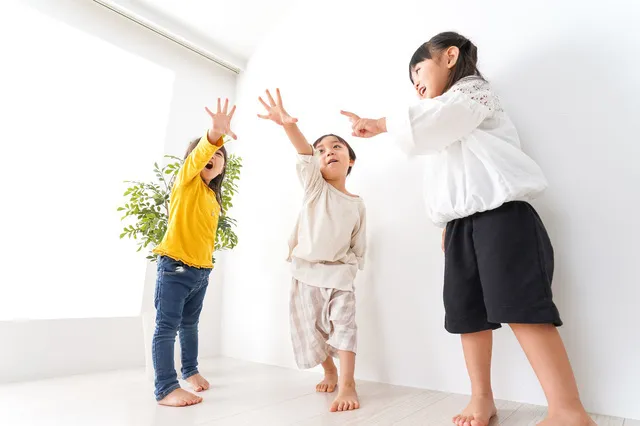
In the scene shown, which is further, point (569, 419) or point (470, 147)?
point (470, 147)

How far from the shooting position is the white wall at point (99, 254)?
4.59 feet

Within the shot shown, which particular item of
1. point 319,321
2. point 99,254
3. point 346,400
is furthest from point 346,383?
point 99,254

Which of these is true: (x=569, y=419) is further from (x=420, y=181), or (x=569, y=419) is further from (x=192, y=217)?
(x=192, y=217)

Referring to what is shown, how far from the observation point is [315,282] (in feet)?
4.18

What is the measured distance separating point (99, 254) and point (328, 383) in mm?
1096

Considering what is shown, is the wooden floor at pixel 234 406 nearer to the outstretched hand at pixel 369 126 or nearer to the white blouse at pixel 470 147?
the white blouse at pixel 470 147

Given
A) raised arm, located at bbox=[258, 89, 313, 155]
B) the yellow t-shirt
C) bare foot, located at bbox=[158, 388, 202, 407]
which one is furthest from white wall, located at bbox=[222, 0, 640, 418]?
bare foot, located at bbox=[158, 388, 202, 407]

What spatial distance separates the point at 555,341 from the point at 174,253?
3.34 ft

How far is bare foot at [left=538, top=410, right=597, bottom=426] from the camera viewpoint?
29.9 inches

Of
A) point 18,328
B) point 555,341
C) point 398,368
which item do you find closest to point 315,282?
point 398,368

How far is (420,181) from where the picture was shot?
1.33 metres

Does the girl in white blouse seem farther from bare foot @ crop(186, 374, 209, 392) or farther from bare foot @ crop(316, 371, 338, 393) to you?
bare foot @ crop(186, 374, 209, 392)

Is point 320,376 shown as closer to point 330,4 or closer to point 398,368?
point 398,368

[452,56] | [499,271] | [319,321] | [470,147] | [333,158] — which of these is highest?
[452,56]
